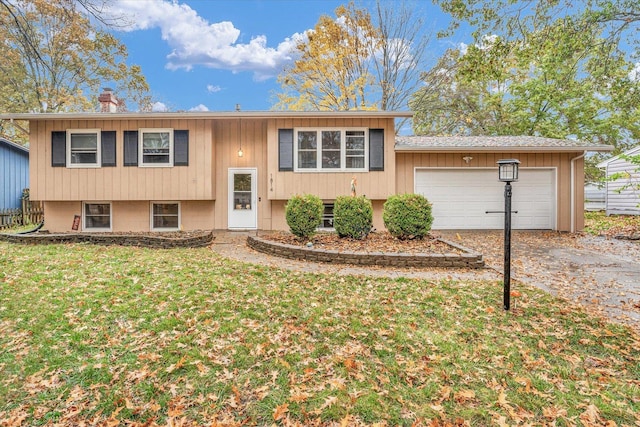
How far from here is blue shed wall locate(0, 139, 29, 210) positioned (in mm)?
13152

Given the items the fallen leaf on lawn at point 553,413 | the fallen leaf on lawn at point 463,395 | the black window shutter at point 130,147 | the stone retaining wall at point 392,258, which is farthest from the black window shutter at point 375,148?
the fallen leaf on lawn at point 553,413

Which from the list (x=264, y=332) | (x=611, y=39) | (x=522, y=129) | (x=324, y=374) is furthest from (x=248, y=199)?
(x=522, y=129)

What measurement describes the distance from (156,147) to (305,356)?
904 cm

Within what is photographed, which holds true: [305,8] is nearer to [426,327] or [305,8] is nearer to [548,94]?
[548,94]

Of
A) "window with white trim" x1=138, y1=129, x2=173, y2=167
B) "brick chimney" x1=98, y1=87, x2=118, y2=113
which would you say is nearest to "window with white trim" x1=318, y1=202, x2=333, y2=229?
"window with white trim" x1=138, y1=129, x2=173, y2=167

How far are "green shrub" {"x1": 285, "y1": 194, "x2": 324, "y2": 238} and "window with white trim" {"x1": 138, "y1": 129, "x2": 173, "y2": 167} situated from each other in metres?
4.64

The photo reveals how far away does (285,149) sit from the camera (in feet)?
32.6

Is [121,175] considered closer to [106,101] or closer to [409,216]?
[106,101]

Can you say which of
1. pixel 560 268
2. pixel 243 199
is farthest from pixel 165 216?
pixel 560 268

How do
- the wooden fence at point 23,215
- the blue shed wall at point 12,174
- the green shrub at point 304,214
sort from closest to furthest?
the green shrub at point 304,214
the wooden fence at point 23,215
the blue shed wall at point 12,174

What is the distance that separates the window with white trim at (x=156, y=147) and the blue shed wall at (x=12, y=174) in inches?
309

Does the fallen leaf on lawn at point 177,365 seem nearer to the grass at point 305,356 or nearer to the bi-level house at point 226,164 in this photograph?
the grass at point 305,356

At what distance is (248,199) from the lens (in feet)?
34.3

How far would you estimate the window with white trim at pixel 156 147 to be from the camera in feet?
32.6
